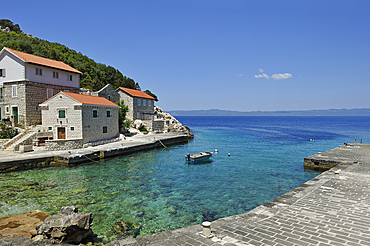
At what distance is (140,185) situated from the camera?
17375mm

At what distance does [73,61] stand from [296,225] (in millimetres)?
64964

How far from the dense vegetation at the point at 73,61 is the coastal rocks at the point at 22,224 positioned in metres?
43.9

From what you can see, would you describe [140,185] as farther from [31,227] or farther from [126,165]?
[31,227]

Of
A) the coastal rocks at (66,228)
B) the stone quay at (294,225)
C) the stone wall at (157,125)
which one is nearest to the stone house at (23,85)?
the stone wall at (157,125)

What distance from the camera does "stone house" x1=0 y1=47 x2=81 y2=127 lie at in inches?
1192

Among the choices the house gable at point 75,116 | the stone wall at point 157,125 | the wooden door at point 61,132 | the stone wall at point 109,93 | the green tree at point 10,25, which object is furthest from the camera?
the green tree at point 10,25

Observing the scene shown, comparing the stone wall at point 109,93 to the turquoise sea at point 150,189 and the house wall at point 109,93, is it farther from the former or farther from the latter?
the turquoise sea at point 150,189

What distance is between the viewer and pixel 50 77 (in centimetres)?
3325

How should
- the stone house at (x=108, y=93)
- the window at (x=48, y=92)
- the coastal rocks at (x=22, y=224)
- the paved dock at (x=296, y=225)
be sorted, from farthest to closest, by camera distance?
the stone house at (x=108, y=93), the window at (x=48, y=92), the coastal rocks at (x=22, y=224), the paved dock at (x=296, y=225)

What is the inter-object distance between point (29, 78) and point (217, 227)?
33667 mm

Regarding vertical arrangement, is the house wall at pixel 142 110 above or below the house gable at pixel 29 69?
below

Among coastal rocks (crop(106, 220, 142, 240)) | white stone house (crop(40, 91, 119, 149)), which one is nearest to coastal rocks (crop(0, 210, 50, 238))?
coastal rocks (crop(106, 220, 142, 240))

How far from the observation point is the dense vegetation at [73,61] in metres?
48.8

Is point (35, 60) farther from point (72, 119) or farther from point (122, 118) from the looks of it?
point (122, 118)
